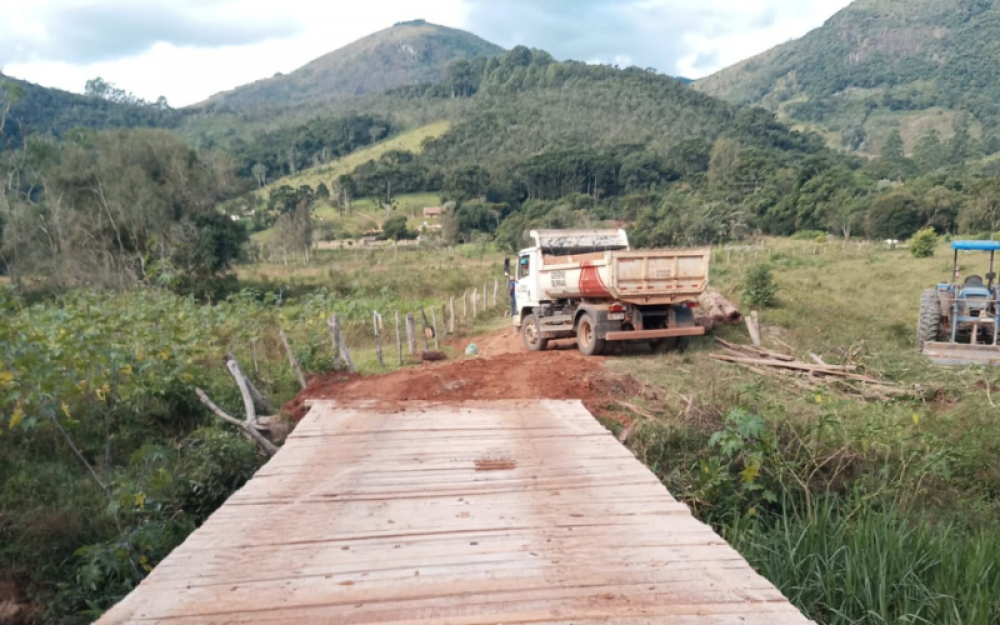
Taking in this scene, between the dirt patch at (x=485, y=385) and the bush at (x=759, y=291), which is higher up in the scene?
the bush at (x=759, y=291)

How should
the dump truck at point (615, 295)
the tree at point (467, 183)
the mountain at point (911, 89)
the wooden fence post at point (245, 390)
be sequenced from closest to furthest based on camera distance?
1. the wooden fence post at point (245, 390)
2. the dump truck at point (615, 295)
3. the tree at point (467, 183)
4. the mountain at point (911, 89)

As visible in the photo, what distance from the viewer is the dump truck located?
10961mm

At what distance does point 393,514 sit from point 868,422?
16.6ft

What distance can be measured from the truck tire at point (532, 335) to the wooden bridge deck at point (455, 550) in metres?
8.08

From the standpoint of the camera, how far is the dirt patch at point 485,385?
25.2 ft

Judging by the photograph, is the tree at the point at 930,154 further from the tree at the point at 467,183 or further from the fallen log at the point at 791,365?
the fallen log at the point at 791,365

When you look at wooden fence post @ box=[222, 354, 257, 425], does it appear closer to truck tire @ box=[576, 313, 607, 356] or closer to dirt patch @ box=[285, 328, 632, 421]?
dirt patch @ box=[285, 328, 632, 421]

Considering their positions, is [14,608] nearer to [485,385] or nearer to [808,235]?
[485,385]

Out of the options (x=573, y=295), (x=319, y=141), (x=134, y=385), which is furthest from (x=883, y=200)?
(x=319, y=141)

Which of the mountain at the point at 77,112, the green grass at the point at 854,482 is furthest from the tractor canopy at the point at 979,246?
the mountain at the point at 77,112

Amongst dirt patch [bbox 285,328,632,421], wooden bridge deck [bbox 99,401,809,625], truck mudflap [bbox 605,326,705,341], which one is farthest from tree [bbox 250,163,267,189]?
wooden bridge deck [bbox 99,401,809,625]

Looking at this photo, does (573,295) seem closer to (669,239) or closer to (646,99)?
(669,239)

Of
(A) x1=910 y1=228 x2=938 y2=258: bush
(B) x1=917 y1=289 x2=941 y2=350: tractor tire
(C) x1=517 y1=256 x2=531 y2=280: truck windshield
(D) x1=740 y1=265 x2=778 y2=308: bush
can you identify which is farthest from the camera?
(A) x1=910 y1=228 x2=938 y2=258: bush

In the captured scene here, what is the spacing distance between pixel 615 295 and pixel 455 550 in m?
8.07
